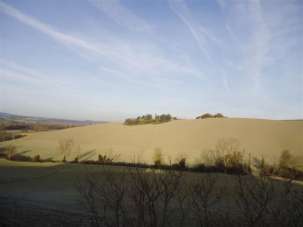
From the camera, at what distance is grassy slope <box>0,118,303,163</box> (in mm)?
34969

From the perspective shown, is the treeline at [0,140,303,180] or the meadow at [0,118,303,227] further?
the treeline at [0,140,303,180]

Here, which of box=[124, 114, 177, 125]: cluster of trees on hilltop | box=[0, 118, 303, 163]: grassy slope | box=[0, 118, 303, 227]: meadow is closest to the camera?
box=[0, 118, 303, 227]: meadow

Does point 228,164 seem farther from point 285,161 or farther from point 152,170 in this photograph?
point 152,170

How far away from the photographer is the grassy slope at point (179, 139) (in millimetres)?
34969

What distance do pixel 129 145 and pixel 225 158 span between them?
19.0 m

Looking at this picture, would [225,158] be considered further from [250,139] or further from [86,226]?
[86,226]

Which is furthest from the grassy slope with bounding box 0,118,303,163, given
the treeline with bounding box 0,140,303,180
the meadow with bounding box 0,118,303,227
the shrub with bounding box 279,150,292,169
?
the shrub with bounding box 279,150,292,169

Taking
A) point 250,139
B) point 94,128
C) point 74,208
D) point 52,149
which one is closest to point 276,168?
point 250,139

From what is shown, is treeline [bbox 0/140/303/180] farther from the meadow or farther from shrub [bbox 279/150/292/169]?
the meadow

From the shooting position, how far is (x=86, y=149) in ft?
137

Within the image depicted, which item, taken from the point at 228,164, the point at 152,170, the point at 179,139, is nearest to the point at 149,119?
the point at 179,139

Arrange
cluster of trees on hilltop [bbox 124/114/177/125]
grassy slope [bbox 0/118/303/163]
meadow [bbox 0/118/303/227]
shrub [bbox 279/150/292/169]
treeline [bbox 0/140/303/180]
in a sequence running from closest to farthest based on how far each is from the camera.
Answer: meadow [bbox 0/118/303/227]
treeline [bbox 0/140/303/180]
shrub [bbox 279/150/292/169]
grassy slope [bbox 0/118/303/163]
cluster of trees on hilltop [bbox 124/114/177/125]

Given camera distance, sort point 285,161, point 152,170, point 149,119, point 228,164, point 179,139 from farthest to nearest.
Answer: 1. point 149,119
2. point 179,139
3. point 228,164
4. point 285,161
5. point 152,170

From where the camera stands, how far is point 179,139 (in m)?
42.5
